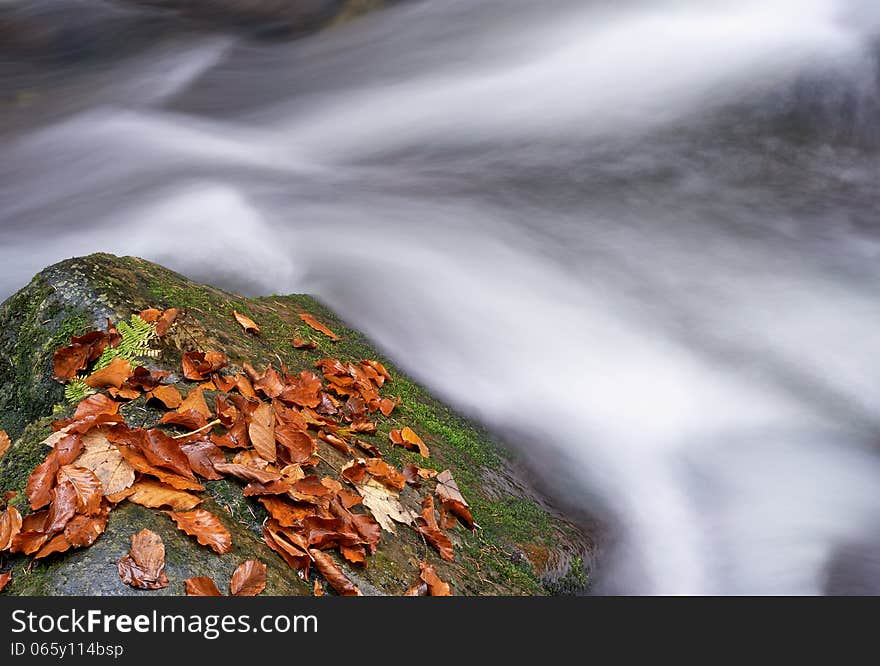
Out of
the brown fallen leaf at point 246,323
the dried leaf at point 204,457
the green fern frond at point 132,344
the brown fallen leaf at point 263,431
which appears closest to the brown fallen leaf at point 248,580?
the dried leaf at point 204,457

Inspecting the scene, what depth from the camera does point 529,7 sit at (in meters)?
11.6

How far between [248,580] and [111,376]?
39.6 inches

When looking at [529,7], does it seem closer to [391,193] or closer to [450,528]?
[391,193]

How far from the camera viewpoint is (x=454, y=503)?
3.24m

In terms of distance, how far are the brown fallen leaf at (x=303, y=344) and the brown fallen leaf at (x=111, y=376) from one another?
1.14 m

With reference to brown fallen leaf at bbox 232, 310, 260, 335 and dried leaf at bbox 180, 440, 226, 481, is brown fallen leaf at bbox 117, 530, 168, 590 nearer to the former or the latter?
dried leaf at bbox 180, 440, 226, 481

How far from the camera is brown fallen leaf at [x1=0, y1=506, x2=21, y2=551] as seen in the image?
2076mm

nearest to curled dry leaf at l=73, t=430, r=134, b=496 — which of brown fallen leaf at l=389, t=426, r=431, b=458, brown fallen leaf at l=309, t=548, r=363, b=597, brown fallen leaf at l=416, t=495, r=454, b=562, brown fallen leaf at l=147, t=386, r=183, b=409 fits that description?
brown fallen leaf at l=147, t=386, r=183, b=409

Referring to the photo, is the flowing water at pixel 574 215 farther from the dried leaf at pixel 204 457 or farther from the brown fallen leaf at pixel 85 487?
the brown fallen leaf at pixel 85 487

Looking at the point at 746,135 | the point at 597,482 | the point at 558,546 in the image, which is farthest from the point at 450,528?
the point at 746,135

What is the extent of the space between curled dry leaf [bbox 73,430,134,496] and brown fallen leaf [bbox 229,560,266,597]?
16.7 inches

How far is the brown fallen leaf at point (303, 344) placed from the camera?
12.4 feet

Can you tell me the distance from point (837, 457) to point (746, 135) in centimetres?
477

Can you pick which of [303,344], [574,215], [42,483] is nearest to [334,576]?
[42,483]
